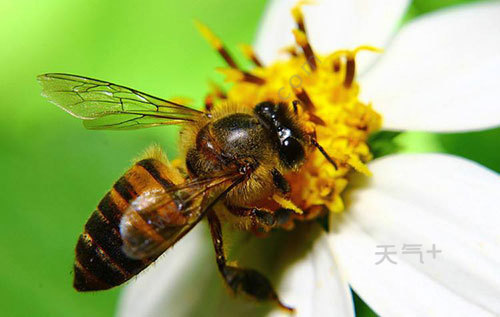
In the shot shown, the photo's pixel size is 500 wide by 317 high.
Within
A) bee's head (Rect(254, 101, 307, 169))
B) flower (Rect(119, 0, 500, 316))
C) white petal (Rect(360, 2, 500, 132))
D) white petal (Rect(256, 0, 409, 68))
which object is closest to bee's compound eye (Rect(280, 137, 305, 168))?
bee's head (Rect(254, 101, 307, 169))

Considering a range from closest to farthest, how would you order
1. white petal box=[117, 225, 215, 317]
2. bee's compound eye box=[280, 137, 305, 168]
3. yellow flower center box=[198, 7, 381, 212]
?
bee's compound eye box=[280, 137, 305, 168]
yellow flower center box=[198, 7, 381, 212]
white petal box=[117, 225, 215, 317]

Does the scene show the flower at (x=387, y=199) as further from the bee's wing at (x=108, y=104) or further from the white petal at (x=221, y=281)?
the bee's wing at (x=108, y=104)

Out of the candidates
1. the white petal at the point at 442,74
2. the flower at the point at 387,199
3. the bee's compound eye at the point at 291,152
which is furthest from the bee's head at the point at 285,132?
the white petal at the point at 442,74

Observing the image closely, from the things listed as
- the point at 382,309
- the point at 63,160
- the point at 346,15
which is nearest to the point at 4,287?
the point at 63,160

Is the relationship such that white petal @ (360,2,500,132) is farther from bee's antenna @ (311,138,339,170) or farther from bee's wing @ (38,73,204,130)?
bee's wing @ (38,73,204,130)

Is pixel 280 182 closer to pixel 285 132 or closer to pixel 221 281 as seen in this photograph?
pixel 285 132

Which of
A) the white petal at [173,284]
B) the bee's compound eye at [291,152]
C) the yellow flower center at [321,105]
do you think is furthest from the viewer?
the white petal at [173,284]
